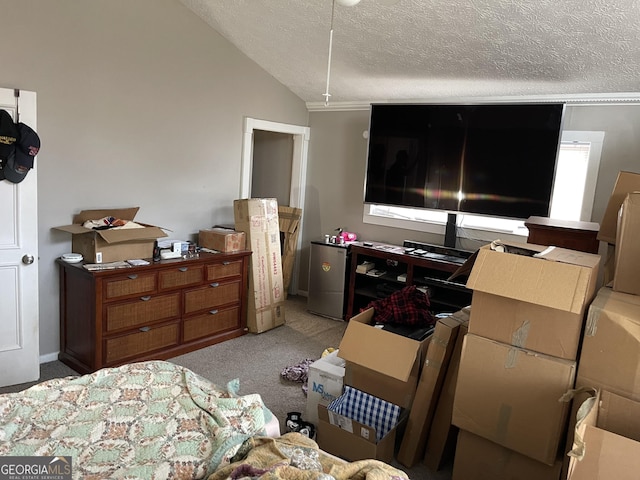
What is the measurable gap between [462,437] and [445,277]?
2117 mm

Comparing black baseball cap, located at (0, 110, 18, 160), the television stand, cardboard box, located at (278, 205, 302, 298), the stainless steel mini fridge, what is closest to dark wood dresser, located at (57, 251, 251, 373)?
black baseball cap, located at (0, 110, 18, 160)

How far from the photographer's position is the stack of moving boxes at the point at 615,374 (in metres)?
1.49

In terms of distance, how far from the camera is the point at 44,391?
1923mm

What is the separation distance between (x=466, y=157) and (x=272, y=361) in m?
2.35

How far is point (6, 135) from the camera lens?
9.71 ft

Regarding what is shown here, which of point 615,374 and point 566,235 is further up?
point 566,235

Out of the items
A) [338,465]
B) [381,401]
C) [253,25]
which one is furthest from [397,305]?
[253,25]

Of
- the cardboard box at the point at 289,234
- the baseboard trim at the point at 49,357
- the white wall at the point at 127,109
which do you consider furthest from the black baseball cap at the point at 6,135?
the cardboard box at the point at 289,234

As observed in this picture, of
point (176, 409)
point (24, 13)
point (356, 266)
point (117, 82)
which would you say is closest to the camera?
point (176, 409)

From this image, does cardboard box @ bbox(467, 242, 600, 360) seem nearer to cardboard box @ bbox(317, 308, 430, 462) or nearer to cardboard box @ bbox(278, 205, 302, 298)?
cardboard box @ bbox(317, 308, 430, 462)

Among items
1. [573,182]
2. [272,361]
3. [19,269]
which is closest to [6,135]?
[19,269]

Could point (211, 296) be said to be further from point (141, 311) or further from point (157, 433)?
point (157, 433)

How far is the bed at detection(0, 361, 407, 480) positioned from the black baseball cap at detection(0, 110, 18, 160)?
1.75m

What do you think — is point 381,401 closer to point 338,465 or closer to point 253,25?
point 338,465
